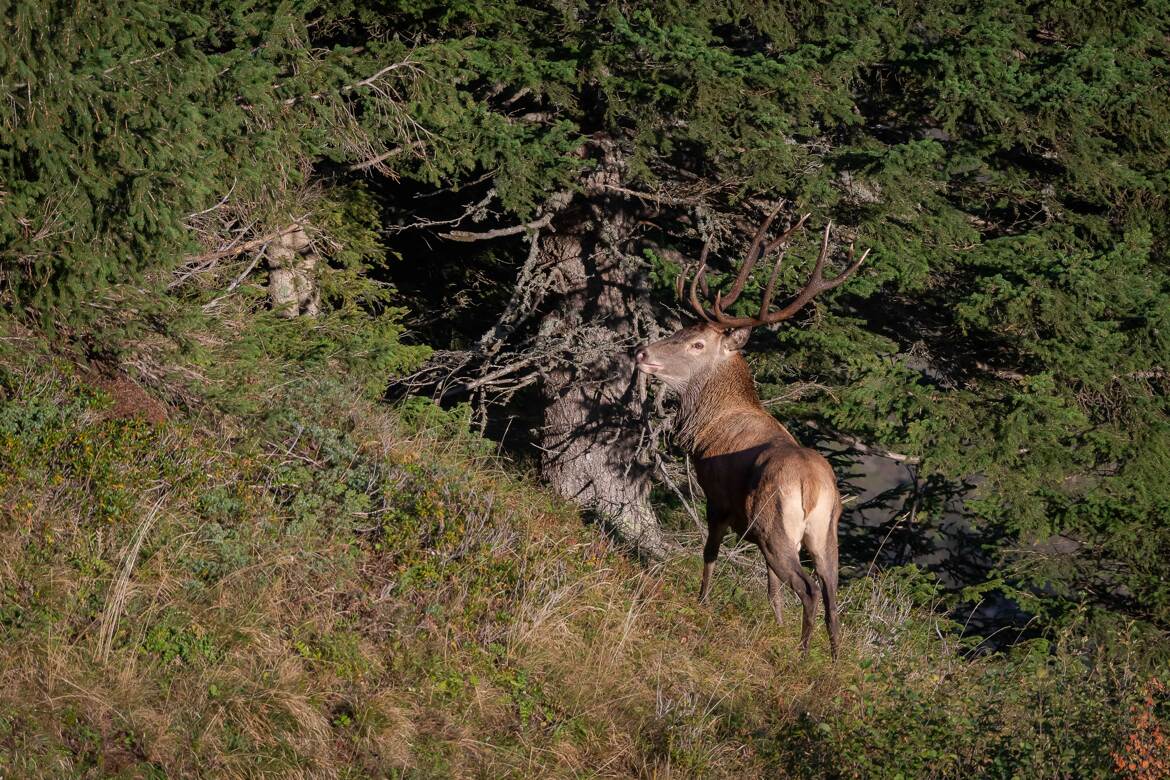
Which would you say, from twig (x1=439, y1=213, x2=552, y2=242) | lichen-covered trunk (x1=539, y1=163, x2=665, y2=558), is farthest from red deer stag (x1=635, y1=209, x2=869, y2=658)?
twig (x1=439, y1=213, x2=552, y2=242)

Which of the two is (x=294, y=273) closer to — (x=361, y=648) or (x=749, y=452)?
(x=749, y=452)

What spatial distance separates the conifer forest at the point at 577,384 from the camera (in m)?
5.93

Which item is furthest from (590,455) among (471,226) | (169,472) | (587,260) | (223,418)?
(169,472)

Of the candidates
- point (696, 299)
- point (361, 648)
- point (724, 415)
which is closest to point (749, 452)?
point (724, 415)

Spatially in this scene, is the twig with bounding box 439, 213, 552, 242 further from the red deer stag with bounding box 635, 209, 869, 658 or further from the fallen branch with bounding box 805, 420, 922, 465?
the fallen branch with bounding box 805, 420, 922, 465

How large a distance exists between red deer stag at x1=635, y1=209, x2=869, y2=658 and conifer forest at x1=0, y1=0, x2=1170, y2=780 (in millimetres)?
39

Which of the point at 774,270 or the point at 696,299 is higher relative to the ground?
the point at 774,270

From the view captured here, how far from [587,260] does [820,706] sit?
216 inches

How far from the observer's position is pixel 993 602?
43.2ft

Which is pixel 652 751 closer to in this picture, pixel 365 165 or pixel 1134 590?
pixel 365 165

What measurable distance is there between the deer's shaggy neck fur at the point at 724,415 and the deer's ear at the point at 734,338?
0.26ft

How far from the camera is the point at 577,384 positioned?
10977 millimetres

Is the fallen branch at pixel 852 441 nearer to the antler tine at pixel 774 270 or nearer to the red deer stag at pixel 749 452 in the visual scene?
the red deer stag at pixel 749 452

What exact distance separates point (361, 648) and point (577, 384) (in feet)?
16.9
